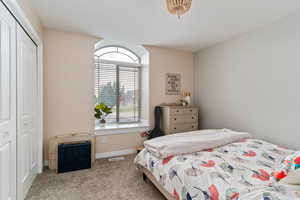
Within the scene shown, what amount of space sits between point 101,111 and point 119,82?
2.81 ft

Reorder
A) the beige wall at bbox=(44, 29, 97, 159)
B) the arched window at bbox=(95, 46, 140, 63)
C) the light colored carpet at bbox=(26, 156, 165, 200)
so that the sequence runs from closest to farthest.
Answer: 1. the light colored carpet at bbox=(26, 156, 165, 200)
2. the beige wall at bbox=(44, 29, 97, 159)
3. the arched window at bbox=(95, 46, 140, 63)

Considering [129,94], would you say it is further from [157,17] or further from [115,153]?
[157,17]

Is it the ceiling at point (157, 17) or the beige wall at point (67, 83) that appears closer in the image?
the ceiling at point (157, 17)

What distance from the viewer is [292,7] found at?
2.04m

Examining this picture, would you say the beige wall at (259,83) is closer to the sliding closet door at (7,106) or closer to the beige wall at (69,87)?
the beige wall at (69,87)

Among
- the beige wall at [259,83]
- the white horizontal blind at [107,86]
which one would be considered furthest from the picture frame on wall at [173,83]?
the white horizontal blind at [107,86]

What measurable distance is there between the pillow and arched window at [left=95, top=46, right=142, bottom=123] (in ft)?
10.1

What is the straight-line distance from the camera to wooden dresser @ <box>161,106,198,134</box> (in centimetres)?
328

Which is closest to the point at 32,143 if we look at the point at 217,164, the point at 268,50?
the point at 217,164

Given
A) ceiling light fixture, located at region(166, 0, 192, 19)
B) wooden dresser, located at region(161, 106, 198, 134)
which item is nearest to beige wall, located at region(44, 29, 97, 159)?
wooden dresser, located at region(161, 106, 198, 134)

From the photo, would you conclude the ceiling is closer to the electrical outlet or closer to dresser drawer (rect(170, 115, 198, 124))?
dresser drawer (rect(170, 115, 198, 124))

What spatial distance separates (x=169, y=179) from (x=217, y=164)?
50 cm

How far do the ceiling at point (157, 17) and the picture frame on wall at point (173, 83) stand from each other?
100cm

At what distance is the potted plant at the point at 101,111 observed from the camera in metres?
3.26
